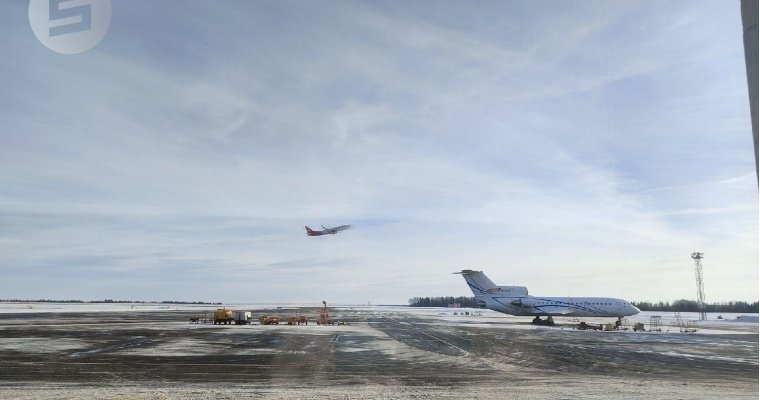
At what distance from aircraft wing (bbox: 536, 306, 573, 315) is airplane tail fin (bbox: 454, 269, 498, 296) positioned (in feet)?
24.2

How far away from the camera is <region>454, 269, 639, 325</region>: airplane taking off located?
63.8m

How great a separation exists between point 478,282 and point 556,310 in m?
11.3

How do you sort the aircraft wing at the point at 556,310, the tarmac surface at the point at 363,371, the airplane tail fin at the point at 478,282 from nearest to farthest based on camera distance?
the tarmac surface at the point at 363,371
the aircraft wing at the point at 556,310
the airplane tail fin at the point at 478,282

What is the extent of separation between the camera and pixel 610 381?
17625 millimetres

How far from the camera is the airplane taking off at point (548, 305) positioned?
209 ft

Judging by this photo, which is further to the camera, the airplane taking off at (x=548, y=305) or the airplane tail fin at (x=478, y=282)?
the airplane tail fin at (x=478, y=282)

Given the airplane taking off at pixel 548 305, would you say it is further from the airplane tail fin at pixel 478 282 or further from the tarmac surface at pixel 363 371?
the tarmac surface at pixel 363 371

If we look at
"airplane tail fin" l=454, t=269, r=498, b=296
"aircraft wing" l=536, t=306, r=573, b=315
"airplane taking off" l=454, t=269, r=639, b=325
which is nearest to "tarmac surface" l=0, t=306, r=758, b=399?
"aircraft wing" l=536, t=306, r=573, b=315

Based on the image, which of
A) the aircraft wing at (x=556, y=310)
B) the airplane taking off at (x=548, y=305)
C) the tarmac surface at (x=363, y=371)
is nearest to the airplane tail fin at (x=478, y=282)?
the airplane taking off at (x=548, y=305)

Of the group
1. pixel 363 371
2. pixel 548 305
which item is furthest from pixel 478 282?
A: pixel 363 371

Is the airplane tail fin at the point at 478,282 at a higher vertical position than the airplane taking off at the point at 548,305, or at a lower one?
higher

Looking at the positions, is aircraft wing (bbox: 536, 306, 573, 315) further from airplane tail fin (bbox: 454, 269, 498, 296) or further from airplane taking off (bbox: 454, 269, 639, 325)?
airplane tail fin (bbox: 454, 269, 498, 296)

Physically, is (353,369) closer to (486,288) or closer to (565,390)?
(565,390)

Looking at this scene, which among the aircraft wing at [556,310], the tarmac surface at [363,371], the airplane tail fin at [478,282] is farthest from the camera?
the airplane tail fin at [478,282]
